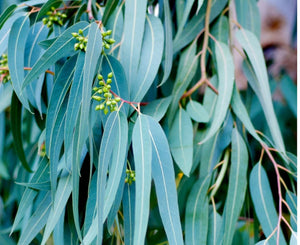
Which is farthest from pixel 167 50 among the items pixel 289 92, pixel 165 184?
pixel 289 92

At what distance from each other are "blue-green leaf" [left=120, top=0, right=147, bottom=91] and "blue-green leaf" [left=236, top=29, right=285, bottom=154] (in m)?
0.23

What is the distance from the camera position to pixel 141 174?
0.56 meters

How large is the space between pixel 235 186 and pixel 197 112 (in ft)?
0.51

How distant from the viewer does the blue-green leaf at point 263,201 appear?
2.33 ft

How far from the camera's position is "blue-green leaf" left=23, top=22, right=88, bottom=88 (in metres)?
0.60

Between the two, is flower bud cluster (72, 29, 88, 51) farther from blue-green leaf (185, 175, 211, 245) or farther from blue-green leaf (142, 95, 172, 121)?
blue-green leaf (185, 175, 211, 245)

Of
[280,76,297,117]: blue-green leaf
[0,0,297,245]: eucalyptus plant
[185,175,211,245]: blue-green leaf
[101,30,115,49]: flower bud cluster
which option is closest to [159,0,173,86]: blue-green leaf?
[0,0,297,245]: eucalyptus plant

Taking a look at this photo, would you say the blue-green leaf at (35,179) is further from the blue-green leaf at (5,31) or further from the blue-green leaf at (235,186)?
the blue-green leaf at (235,186)

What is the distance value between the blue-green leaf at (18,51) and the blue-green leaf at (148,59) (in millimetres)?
192

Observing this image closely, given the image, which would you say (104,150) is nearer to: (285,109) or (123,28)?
(123,28)

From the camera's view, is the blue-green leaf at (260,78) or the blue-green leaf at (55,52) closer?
the blue-green leaf at (55,52)

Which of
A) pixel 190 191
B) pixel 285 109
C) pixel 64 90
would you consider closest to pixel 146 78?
pixel 64 90

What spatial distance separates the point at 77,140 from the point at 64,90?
0.43ft

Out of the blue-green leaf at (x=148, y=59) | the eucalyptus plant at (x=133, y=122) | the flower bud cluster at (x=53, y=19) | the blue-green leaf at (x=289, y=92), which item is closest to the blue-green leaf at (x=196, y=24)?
the eucalyptus plant at (x=133, y=122)
